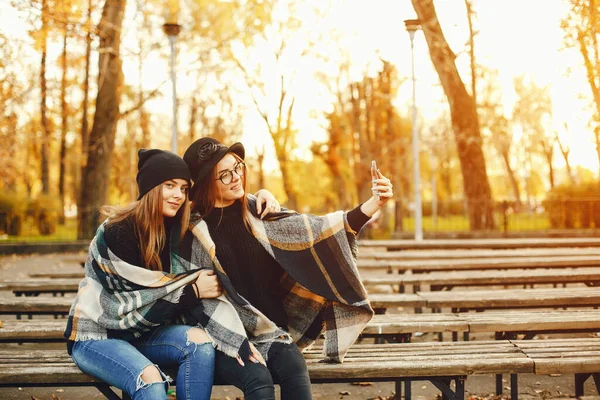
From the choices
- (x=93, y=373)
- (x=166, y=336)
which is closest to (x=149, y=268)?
(x=166, y=336)

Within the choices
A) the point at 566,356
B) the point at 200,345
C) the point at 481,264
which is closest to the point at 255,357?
the point at 200,345

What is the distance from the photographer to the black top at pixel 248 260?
350cm

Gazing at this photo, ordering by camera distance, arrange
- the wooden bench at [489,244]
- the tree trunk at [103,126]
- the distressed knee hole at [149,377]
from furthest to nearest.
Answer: the tree trunk at [103,126] → the wooden bench at [489,244] → the distressed knee hole at [149,377]

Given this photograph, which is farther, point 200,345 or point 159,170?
point 159,170

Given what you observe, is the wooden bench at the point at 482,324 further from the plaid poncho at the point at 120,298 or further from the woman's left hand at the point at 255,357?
the plaid poncho at the point at 120,298

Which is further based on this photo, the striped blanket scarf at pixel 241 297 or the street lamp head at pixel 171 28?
the street lamp head at pixel 171 28

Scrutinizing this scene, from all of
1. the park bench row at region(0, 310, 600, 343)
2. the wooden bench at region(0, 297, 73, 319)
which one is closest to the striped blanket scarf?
the park bench row at region(0, 310, 600, 343)

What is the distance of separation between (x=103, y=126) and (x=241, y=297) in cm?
1398

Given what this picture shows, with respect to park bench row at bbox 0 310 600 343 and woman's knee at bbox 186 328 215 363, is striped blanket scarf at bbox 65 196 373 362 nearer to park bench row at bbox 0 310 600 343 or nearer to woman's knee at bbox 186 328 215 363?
woman's knee at bbox 186 328 215 363

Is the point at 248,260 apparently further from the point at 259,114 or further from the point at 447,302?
the point at 259,114

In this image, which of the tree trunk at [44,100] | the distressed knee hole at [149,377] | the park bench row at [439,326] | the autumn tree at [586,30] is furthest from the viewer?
the tree trunk at [44,100]

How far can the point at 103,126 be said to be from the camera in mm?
16375

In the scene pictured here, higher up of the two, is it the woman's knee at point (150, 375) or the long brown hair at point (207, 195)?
the long brown hair at point (207, 195)

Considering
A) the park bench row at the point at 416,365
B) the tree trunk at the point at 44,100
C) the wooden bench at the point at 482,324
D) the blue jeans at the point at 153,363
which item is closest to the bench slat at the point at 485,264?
the wooden bench at the point at 482,324
